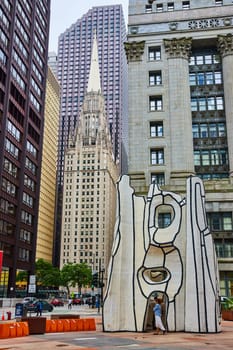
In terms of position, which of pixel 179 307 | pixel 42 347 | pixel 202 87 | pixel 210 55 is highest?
pixel 210 55

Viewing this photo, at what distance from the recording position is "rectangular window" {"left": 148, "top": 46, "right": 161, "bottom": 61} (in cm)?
5764

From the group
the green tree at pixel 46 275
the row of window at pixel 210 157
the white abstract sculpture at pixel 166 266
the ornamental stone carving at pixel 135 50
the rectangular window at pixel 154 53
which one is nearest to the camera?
the white abstract sculpture at pixel 166 266

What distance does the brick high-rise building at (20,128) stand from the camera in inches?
2840

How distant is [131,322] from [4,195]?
5316 centimetres

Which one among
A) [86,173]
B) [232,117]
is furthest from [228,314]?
[86,173]

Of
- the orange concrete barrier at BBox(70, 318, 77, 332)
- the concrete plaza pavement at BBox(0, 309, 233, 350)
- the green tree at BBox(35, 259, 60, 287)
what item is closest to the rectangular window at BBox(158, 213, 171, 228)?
the orange concrete barrier at BBox(70, 318, 77, 332)

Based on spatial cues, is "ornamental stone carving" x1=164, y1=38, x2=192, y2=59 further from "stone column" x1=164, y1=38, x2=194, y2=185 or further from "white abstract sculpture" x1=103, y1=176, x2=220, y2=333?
"white abstract sculpture" x1=103, y1=176, x2=220, y2=333

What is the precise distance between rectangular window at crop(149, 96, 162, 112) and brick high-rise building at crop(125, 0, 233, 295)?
0.14 meters

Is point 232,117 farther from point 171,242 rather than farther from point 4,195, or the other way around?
point 4,195

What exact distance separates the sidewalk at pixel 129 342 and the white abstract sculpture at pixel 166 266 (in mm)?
1067

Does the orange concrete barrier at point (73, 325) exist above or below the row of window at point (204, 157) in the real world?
below

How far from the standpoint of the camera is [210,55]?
58.4m

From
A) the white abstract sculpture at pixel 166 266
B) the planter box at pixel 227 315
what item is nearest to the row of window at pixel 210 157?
the planter box at pixel 227 315

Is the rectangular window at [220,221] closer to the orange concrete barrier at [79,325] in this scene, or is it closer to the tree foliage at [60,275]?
the orange concrete barrier at [79,325]
